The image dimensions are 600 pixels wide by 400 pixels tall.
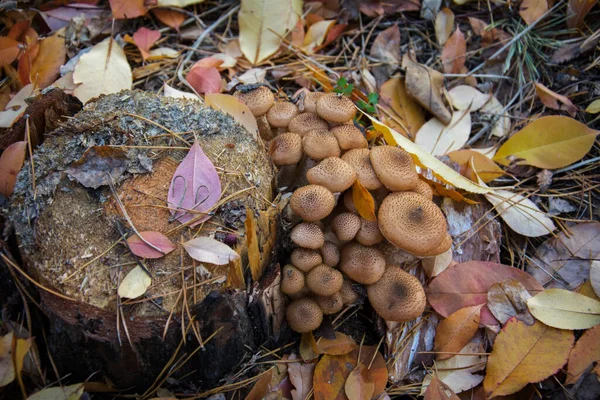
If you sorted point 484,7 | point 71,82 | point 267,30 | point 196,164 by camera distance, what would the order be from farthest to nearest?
point 484,7
point 267,30
point 71,82
point 196,164

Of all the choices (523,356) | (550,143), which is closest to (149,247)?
(523,356)

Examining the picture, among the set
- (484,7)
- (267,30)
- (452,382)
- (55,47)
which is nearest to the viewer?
(452,382)

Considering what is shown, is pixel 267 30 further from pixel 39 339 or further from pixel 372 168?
pixel 39 339

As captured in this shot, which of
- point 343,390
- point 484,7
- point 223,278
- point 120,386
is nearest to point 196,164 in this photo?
point 223,278

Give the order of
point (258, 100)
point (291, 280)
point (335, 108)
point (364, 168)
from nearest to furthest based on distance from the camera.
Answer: point (291, 280) → point (364, 168) → point (335, 108) → point (258, 100)

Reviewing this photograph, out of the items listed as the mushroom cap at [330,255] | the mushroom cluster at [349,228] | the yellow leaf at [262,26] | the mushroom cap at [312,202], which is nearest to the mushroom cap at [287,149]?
the mushroom cluster at [349,228]

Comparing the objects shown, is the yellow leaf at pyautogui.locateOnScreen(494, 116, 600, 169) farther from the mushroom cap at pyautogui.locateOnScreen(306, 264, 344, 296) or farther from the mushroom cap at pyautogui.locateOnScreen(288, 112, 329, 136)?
the mushroom cap at pyautogui.locateOnScreen(306, 264, 344, 296)

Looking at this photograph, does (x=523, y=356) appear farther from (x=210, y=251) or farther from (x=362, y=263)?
(x=210, y=251)
